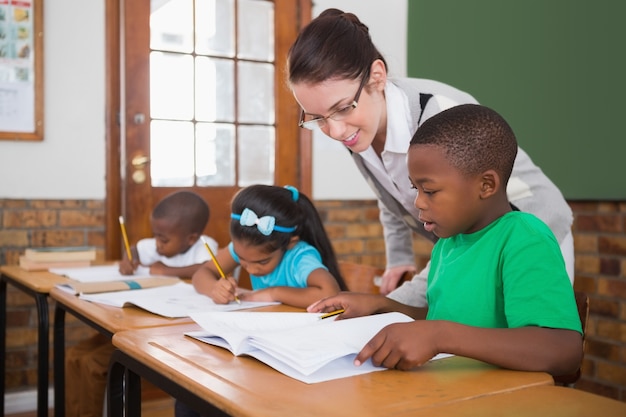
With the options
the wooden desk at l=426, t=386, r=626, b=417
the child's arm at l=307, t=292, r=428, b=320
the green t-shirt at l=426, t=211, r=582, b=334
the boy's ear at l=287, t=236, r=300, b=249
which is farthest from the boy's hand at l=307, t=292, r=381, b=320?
the boy's ear at l=287, t=236, r=300, b=249

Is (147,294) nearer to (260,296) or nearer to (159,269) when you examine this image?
(260,296)

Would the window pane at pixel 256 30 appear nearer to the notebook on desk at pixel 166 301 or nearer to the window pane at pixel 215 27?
the window pane at pixel 215 27

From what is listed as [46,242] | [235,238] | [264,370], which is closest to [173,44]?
[46,242]

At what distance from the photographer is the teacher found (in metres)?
1.41

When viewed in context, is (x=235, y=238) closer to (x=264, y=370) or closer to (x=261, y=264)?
(x=261, y=264)

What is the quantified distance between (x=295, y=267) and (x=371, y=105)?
0.55m

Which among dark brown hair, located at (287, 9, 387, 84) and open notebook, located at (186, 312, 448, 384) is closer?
open notebook, located at (186, 312, 448, 384)

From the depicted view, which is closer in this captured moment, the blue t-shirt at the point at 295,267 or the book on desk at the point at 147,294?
the book on desk at the point at 147,294

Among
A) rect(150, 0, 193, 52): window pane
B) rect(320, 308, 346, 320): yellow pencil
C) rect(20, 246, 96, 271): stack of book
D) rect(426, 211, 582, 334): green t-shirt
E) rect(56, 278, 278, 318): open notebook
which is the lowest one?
rect(20, 246, 96, 271): stack of book

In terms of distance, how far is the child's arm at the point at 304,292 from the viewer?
160 centimetres

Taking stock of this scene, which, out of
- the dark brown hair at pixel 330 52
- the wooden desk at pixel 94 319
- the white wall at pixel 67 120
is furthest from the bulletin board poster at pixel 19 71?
the dark brown hair at pixel 330 52

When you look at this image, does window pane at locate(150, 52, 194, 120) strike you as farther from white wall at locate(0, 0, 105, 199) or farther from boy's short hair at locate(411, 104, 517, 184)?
boy's short hair at locate(411, 104, 517, 184)

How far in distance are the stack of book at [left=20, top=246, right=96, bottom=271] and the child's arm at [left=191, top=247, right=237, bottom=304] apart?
2.29 ft

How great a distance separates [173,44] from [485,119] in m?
2.41
